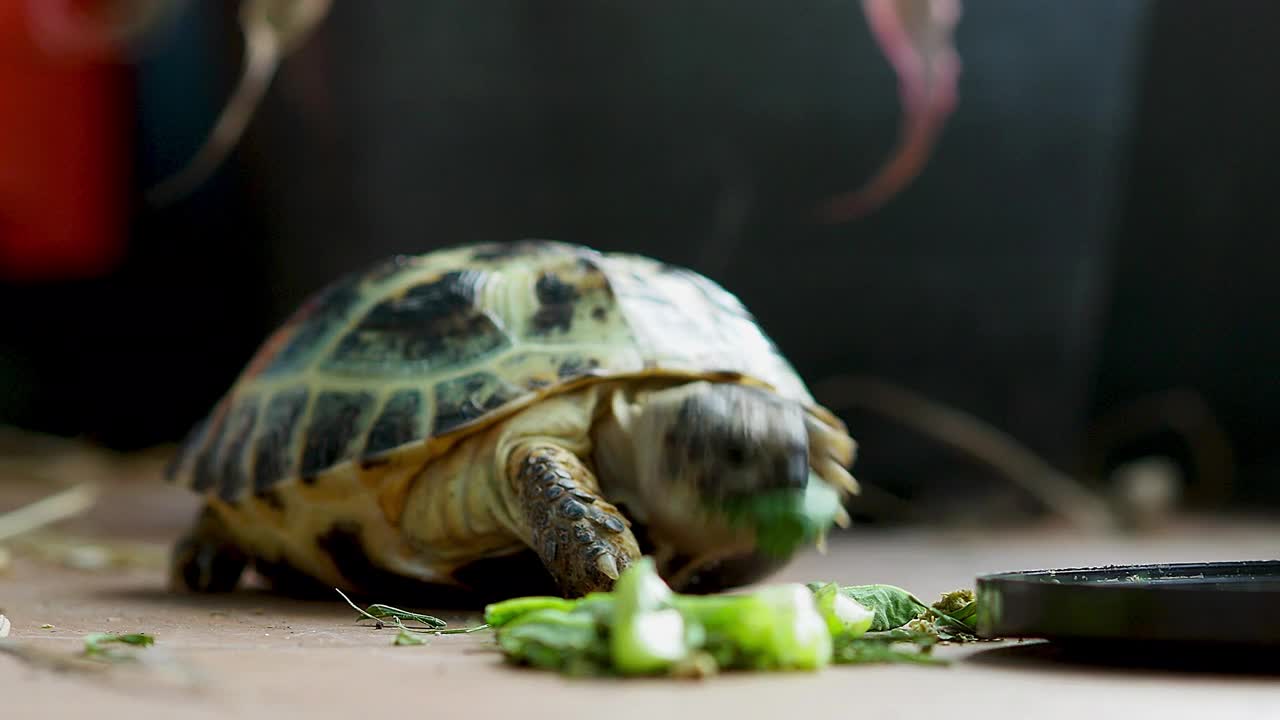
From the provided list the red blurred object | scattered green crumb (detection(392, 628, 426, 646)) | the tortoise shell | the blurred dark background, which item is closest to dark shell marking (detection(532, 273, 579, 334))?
the tortoise shell

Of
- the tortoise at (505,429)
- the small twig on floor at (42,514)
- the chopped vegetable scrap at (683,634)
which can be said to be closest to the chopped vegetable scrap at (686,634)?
the chopped vegetable scrap at (683,634)

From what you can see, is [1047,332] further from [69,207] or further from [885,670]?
[69,207]

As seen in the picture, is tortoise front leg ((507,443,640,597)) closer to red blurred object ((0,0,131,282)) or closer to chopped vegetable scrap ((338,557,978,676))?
chopped vegetable scrap ((338,557,978,676))

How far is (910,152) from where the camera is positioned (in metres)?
3.43

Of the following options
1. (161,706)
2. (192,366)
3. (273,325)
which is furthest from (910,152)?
(192,366)

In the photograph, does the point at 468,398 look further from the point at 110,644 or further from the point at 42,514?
the point at 42,514

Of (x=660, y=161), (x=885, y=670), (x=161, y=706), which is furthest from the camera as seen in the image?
(x=660, y=161)

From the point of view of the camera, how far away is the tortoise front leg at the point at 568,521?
1.52 m

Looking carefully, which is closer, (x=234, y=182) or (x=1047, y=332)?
(x=1047, y=332)

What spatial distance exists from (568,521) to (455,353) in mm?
315

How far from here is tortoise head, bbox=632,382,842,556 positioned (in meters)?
1.44

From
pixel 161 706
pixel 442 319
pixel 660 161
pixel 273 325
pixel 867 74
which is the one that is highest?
pixel 867 74

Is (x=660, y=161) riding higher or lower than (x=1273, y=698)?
higher

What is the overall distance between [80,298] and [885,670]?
5112 mm
